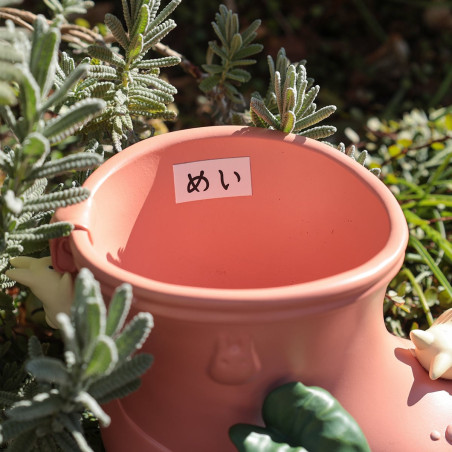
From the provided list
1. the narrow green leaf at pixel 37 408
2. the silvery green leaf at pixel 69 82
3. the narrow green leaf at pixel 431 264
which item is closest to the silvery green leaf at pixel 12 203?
the silvery green leaf at pixel 69 82

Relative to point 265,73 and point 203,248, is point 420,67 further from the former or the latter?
point 203,248

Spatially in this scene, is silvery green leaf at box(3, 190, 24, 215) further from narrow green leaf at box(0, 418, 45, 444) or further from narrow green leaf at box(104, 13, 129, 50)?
narrow green leaf at box(104, 13, 129, 50)

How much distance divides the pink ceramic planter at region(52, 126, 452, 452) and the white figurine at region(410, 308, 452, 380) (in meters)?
0.02

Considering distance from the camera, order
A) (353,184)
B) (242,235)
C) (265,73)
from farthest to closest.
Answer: (265,73), (242,235), (353,184)

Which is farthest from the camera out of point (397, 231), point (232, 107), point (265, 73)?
point (265, 73)

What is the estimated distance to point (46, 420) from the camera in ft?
2.60

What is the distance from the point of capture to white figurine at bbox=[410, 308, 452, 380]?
911 millimetres

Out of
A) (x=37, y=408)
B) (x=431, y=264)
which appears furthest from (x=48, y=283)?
(x=431, y=264)

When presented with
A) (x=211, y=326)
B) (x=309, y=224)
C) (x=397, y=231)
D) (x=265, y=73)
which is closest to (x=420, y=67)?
(x=265, y=73)

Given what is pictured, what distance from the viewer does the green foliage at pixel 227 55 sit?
4.21ft

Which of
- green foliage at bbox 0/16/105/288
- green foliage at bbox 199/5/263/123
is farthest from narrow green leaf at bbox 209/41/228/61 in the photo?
green foliage at bbox 0/16/105/288

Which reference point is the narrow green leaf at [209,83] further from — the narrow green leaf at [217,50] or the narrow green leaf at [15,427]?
the narrow green leaf at [15,427]

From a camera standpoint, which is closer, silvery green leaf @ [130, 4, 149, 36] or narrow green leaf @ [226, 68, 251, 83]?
silvery green leaf @ [130, 4, 149, 36]

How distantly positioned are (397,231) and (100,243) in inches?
15.7
